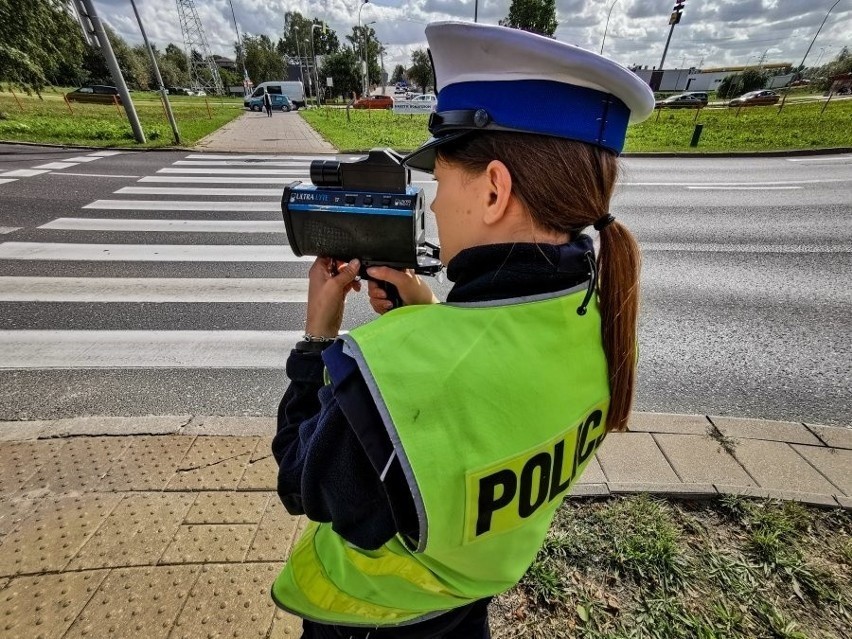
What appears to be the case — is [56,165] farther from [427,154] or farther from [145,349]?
[427,154]

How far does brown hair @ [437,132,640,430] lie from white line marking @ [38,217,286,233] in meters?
6.07

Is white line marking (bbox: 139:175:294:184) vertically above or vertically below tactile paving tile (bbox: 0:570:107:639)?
below

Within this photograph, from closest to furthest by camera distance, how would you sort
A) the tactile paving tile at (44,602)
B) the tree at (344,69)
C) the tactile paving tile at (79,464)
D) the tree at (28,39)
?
the tactile paving tile at (44,602) < the tactile paving tile at (79,464) < the tree at (28,39) < the tree at (344,69)

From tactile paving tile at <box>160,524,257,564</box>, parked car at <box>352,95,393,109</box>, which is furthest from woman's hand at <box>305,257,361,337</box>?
parked car at <box>352,95,393,109</box>

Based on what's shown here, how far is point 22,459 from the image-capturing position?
2.54m

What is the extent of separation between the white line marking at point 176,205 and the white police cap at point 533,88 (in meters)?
7.23

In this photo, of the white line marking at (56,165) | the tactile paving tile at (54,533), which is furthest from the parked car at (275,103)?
the tactile paving tile at (54,533)

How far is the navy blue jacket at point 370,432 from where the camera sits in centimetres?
71

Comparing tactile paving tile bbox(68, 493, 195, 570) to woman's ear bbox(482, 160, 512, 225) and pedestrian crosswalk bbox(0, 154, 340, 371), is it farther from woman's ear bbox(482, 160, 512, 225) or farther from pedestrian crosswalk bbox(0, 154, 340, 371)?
woman's ear bbox(482, 160, 512, 225)

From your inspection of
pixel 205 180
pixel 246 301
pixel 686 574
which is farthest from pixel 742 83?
pixel 686 574

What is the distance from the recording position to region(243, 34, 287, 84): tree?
233 feet

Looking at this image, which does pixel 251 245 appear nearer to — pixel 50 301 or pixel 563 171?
pixel 50 301

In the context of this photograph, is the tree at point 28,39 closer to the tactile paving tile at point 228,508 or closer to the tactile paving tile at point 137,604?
the tactile paving tile at point 228,508

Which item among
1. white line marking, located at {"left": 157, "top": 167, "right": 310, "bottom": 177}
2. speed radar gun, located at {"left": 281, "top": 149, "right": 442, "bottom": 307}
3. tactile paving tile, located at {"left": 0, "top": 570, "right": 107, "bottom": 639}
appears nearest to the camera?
speed radar gun, located at {"left": 281, "top": 149, "right": 442, "bottom": 307}
